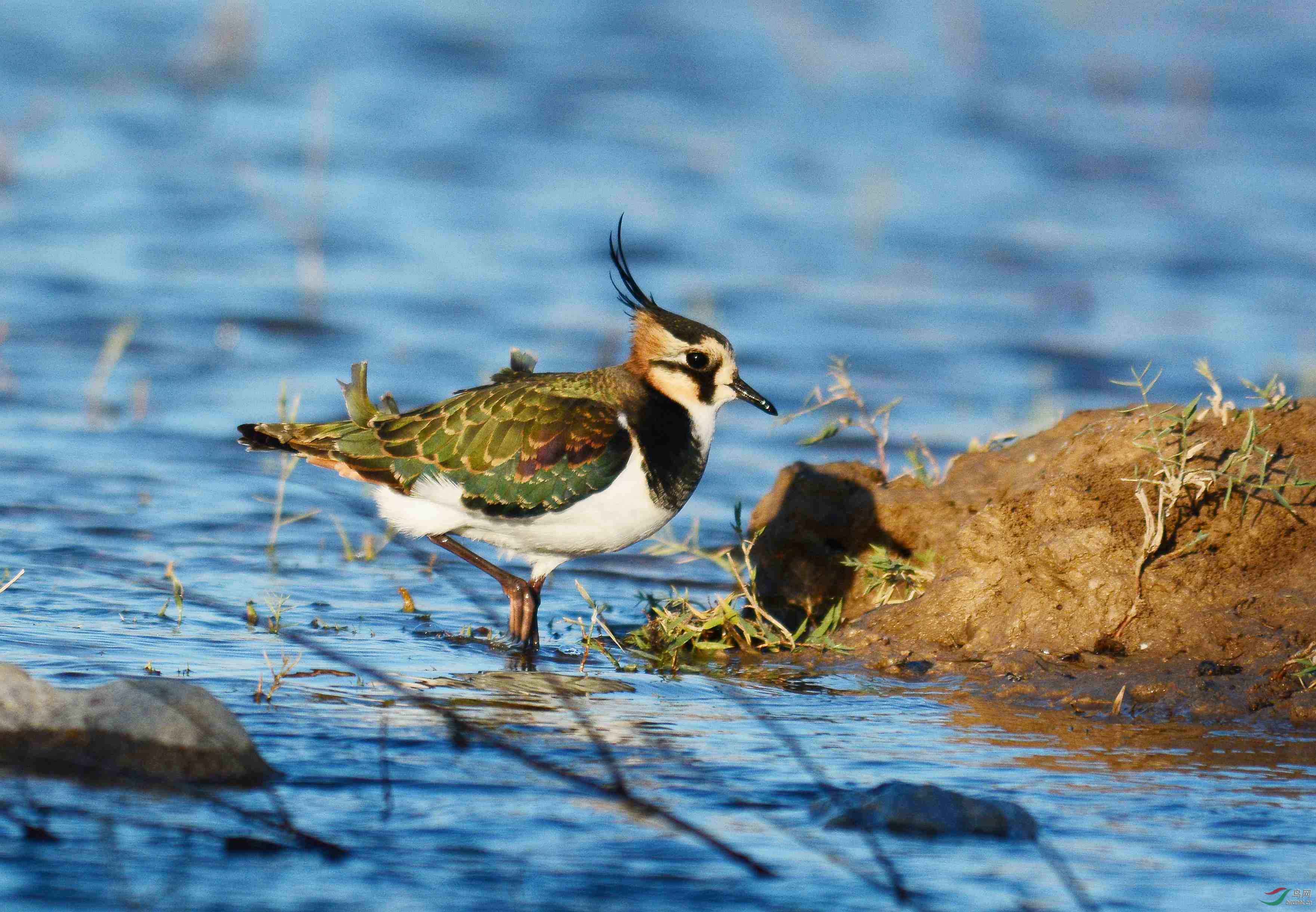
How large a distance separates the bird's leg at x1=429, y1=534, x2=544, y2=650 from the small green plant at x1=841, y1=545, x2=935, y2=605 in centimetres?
127

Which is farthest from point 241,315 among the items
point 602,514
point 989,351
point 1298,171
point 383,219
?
point 1298,171

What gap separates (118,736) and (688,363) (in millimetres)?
3114

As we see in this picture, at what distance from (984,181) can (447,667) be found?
1129 centimetres

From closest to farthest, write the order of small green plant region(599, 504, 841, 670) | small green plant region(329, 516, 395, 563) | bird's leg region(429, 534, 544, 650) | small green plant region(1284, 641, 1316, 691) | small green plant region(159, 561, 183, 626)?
1. small green plant region(1284, 641, 1316, 691)
2. small green plant region(599, 504, 841, 670)
3. small green plant region(159, 561, 183, 626)
4. bird's leg region(429, 534, 544, 650)
5. small green plant region(329, 516, 395, 563)

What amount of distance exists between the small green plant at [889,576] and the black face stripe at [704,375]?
88cm

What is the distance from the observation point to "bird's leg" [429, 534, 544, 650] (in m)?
6.88

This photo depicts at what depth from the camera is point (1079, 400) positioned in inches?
457

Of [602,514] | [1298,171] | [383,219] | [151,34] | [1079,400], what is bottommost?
[602,514]

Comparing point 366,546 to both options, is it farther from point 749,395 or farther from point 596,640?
point 749,395

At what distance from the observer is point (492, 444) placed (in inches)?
269

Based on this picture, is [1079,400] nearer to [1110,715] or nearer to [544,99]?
[1110,715]

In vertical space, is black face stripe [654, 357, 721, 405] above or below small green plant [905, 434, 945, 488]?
above

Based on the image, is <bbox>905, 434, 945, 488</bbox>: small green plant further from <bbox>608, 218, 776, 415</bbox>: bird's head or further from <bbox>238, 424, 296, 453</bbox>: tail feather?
<bbox>238, 424, 296, 453</bbox>: tail feather

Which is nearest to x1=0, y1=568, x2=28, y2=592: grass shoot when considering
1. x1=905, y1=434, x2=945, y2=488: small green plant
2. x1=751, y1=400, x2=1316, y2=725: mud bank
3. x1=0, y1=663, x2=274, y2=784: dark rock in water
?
x1=0, y1=663, x2=274, y2=784: dark rock in water
